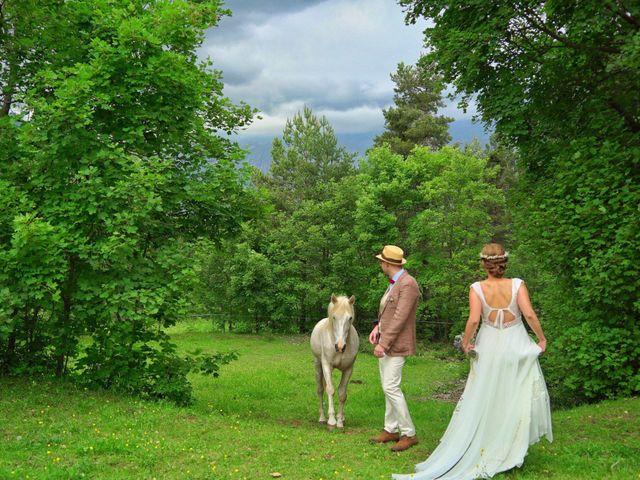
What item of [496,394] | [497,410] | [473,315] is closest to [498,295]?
[473,315]

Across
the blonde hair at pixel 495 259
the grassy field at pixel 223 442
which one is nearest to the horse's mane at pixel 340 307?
the grassy field at pixel 223 442

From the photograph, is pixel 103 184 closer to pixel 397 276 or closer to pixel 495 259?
pixel 397 276

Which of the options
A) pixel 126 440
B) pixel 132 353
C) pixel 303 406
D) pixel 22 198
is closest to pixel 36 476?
pixel 126 440

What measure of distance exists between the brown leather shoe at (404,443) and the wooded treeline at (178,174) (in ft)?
14.7

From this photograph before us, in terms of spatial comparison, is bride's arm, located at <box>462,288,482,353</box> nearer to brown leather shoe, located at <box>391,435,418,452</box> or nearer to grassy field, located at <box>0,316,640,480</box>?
grassy field, located at <box>0,316,640,480</box>

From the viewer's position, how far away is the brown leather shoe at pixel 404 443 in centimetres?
754

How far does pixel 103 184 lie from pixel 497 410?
7.48 metres

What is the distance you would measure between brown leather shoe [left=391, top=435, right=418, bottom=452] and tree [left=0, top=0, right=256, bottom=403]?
4.48 meters

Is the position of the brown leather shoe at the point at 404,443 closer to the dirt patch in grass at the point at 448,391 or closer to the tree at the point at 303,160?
the dirt patch in grass at the point at 448,391

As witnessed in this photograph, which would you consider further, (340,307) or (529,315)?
(340,307)

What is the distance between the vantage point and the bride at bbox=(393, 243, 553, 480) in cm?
600

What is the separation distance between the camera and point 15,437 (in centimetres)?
722

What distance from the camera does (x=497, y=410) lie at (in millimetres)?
6160

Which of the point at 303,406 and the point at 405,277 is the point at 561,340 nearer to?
the point at 405,277
